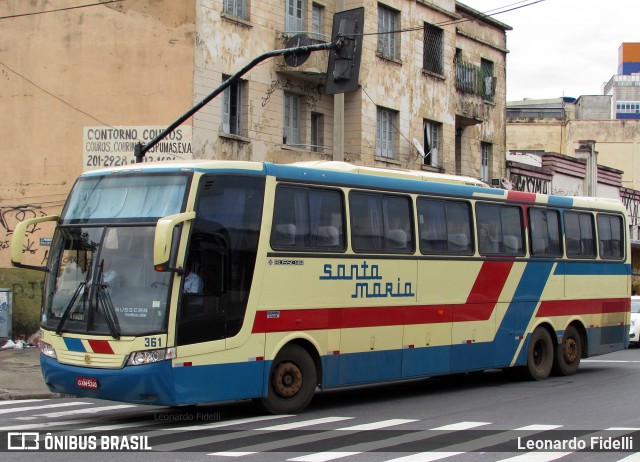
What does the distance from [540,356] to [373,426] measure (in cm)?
724

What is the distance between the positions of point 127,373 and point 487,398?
253 inches

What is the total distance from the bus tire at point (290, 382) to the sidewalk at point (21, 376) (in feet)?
17.7

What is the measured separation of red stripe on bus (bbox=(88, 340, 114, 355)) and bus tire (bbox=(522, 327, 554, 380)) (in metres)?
9.10

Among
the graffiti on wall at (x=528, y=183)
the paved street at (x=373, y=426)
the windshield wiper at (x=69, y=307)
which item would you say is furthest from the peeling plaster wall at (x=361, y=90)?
the windshield wiper at (x=69, y=307)

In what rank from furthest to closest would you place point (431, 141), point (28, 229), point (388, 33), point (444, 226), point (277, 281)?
1. point (431, 141)
2. point (388, 33)
3. point (28, 229)
4. point (444, 226)
5. point (277, 281)

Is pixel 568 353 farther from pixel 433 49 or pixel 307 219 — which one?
pixel 433 49

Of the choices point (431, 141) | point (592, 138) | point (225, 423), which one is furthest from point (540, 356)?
point (592, 138)

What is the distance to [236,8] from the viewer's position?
24219mm

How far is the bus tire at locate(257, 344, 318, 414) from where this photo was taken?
41.0 feet

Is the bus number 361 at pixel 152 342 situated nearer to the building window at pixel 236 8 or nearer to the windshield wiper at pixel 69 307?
the windshield wiper at pixel 69 307

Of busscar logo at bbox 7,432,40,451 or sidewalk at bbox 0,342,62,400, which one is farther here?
sidewalk at bbox 0,342,62,400

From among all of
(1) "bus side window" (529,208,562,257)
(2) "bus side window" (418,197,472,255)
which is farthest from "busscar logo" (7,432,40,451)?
(1) "bus side window" (529,208,562,257)

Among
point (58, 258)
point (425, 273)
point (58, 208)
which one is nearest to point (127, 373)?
point (58, 258)

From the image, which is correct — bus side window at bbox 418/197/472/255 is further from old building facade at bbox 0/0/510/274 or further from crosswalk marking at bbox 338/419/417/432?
old building facade at bbox 0/0/510/274
